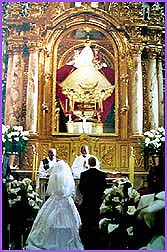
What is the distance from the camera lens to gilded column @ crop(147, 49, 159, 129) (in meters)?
8.60

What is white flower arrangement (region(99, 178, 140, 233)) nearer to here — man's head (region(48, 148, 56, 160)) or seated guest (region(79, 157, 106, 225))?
seated guest (region(79, 157, 106, 225))

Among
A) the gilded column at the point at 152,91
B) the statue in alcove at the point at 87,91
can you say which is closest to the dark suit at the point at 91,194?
the statue in alcove at the point at 87,91

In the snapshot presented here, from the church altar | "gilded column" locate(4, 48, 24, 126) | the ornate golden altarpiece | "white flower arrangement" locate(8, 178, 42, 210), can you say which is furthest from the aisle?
"gilded column" locate(4, 48, 24, 126)

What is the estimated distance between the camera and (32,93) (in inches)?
343

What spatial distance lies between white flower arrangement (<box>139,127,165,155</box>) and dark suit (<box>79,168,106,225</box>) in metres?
1.88

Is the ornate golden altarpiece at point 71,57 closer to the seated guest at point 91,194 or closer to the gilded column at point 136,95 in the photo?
the gilded column at point 136,95

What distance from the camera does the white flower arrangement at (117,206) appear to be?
3623 mm

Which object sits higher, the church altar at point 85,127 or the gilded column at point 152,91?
the gilded column at point 152,91

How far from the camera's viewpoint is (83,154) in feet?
27.0

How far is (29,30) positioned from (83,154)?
2.88 m

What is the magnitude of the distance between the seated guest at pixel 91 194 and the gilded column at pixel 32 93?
2.47 metres

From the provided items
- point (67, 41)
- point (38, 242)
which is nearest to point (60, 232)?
point (38, 242)

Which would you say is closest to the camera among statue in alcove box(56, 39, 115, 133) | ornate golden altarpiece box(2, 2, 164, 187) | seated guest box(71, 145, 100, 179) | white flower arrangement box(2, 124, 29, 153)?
seated guest box(71, 145, 100, 179)

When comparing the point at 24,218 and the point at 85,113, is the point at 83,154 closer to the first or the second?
the point at 85,113
